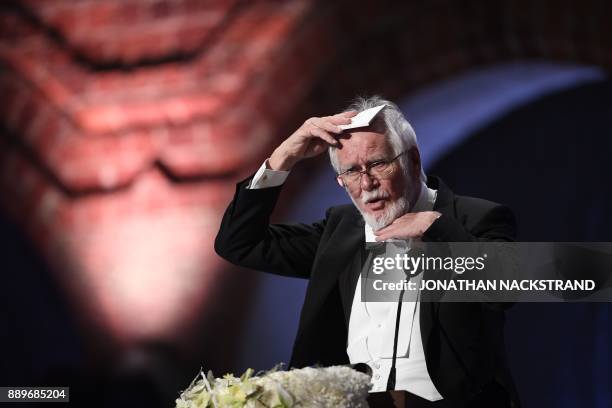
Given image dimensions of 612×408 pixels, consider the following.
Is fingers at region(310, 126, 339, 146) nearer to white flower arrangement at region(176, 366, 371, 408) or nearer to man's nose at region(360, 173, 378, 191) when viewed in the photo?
man's nose at region(360, 173, 378, 191)

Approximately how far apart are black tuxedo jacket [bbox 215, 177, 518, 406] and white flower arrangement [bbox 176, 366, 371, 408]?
347 millimetres

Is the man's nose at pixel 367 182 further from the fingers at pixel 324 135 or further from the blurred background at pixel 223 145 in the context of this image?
the blurred background at pixel 223 145

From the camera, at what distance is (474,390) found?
218 centimetres

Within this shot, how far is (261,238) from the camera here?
8.40 ft

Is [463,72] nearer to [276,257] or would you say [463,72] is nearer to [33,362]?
[276,257]

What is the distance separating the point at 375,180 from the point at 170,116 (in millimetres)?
2074

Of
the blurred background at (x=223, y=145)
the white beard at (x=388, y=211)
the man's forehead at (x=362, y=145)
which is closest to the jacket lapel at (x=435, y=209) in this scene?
the white beard at (x=388, y=211)

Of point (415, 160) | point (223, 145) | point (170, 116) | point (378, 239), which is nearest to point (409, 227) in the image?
point (378, 239)

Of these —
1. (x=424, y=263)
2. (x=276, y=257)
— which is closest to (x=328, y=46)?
(x=276, y=257)

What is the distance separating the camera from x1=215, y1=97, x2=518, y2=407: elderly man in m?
2.19

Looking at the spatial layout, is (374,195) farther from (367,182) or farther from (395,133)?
(395,133)

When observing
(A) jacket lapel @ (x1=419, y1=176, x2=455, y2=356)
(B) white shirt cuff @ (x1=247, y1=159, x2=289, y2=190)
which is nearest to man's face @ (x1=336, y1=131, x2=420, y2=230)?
(A) jacket lapel @ (x1=419, y1=176, x2=455, y2=356)

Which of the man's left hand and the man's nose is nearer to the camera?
the man's left hand

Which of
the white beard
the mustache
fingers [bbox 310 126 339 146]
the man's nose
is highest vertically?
fingers [bbox 310 126 339 146]
